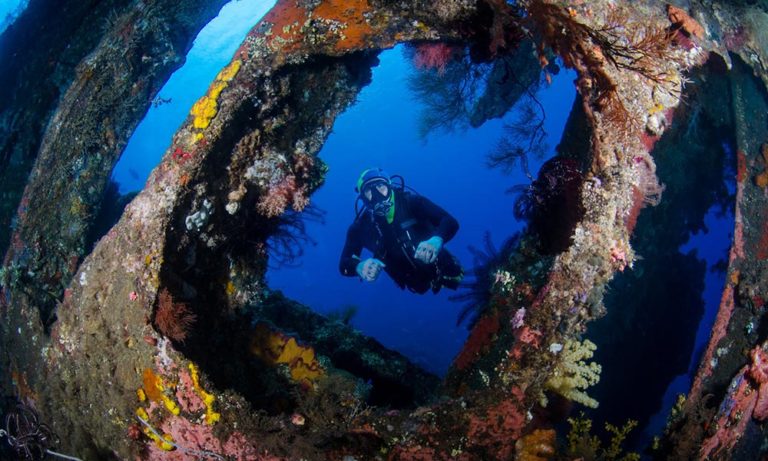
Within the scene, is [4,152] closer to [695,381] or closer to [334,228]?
[695,381]

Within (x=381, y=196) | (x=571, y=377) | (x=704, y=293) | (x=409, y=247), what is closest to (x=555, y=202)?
(x=571, y=377)

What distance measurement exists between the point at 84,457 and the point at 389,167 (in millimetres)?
122022

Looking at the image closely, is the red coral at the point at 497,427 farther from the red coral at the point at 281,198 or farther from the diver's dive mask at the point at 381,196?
the diver's dive mask at the point at 381,196

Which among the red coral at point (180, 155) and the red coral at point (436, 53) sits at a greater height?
the red coral at point (436, 53)

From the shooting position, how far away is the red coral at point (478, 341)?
3.32 m

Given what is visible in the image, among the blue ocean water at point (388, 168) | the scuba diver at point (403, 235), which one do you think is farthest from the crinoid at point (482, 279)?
the blue ocean water at point (388, 168)

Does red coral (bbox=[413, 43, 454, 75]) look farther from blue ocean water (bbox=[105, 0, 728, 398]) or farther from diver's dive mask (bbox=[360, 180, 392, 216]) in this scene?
blue ocean water (bbox=[105, 0, 728, 398])

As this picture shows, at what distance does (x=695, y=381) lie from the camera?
3.17m

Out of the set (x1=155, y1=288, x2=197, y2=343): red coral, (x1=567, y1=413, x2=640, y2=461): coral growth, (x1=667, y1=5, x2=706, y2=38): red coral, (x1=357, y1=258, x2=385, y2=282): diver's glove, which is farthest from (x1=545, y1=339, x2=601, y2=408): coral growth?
(x1=357, y1=258, x2=385, y2=282): diver's glove

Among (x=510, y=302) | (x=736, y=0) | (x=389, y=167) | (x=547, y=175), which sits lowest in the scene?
(x=510, y=302)

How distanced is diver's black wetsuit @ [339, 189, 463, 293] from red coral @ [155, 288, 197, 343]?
3.58 m

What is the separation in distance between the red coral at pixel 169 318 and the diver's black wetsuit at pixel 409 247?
358 centimetres

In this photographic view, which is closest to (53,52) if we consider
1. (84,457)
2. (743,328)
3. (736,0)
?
(84,457)

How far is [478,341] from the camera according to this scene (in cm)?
337
